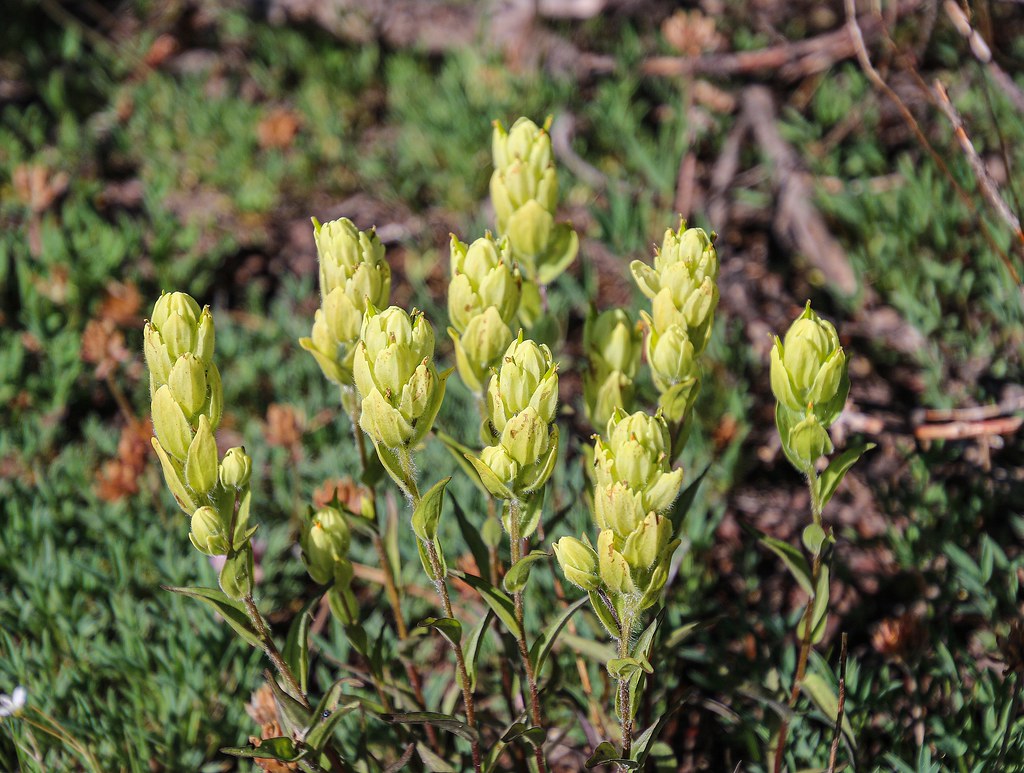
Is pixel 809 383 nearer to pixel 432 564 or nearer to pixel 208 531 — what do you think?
pixel 432 564

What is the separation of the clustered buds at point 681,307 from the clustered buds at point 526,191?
172mm

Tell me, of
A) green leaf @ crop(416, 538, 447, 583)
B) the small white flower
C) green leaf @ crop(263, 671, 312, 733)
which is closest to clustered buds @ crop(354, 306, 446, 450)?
green leaf @ crop(416, 538, 447, 583)

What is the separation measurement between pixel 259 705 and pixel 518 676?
0.46 metres

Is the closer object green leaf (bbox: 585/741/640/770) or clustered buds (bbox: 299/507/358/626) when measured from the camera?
green leaf (bbox: 585/741/640/770)

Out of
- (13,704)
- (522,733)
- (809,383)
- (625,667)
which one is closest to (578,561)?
(625,667)

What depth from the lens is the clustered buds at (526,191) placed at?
1.39 metres

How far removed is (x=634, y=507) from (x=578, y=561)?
0.37 feet

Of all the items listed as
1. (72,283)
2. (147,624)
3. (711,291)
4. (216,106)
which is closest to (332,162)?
(216,106)

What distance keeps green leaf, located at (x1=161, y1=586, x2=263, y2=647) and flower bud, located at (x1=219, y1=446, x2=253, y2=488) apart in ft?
0.45

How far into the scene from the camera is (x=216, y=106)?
341 cm

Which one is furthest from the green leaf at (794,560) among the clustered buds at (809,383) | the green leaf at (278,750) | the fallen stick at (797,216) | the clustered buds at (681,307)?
the fallen stick at (797,216)

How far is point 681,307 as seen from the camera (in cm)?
128

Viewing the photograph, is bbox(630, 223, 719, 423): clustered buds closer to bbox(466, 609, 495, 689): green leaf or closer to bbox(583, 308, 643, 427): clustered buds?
bbox(583, 308, 643, 427): clustered buds

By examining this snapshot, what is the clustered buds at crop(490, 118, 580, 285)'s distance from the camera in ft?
4.55
